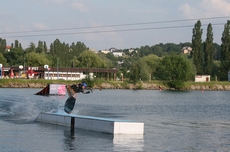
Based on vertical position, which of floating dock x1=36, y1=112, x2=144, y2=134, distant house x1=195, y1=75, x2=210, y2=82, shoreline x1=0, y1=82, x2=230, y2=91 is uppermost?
distant house x1=195, y1=75, x2=210, y2=82

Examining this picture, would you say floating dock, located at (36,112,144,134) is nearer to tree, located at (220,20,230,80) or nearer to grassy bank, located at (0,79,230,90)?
grassy bank, located at (0,79,230,90)

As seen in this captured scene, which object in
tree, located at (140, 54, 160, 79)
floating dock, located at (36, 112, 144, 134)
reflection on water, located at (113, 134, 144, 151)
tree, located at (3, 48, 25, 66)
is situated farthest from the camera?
tree, located at (3, 48, 25, 66)

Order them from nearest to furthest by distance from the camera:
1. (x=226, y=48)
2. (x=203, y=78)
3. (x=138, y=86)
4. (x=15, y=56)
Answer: (x=138, y=86)
(x=226, y=48)
(x=203, y=78)
(x=15, y=56)

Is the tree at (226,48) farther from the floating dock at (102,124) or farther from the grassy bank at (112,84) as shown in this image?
the floating dock at (102,124)

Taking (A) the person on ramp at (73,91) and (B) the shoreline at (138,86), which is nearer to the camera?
(A) the person on ramp at (73,91)

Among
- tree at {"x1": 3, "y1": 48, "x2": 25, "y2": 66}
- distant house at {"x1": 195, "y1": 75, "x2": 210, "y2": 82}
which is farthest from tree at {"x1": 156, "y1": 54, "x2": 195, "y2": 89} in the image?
tree at {"x1": 3, "y1": 48, "x2": 25, "y2": 66}

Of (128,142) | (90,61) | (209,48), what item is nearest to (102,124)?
(128,142)

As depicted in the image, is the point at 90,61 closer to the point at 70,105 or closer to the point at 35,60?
the point at 35,60

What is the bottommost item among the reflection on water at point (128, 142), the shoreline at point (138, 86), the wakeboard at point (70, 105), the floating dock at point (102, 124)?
the reflection on water at point (128, 142)

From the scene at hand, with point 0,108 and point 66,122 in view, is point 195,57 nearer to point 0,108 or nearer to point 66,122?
point 0,108

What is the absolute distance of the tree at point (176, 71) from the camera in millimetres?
126312

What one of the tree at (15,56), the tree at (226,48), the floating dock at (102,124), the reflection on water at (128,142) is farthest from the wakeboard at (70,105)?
the tree at (15,56)

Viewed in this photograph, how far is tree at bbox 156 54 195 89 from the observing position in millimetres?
126312

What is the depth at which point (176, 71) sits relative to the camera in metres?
127
